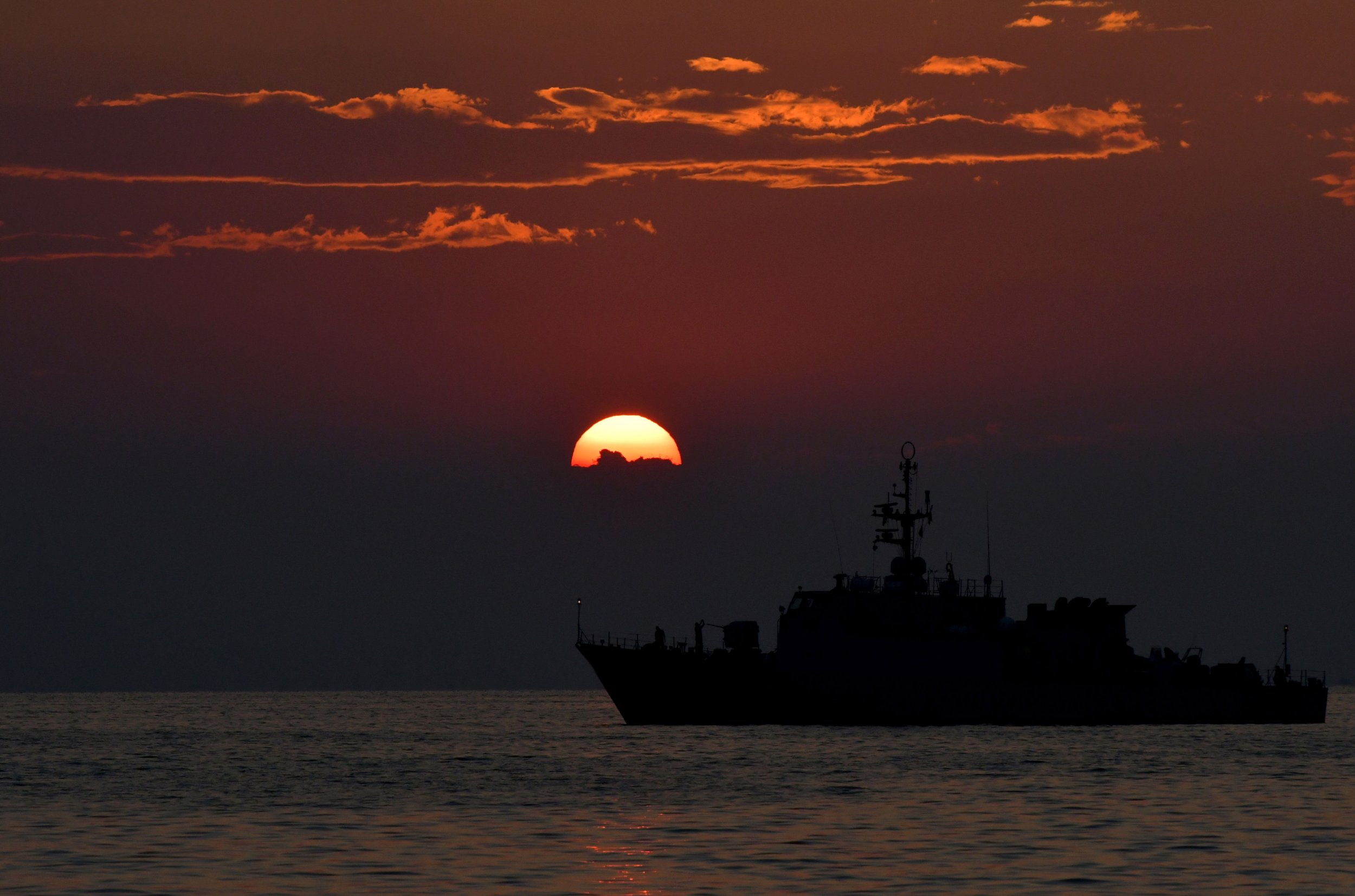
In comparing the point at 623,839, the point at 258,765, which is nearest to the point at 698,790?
the point at 623,839

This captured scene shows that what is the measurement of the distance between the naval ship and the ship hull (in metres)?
0.07

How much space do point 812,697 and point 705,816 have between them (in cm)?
3681

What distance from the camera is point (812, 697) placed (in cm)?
8206

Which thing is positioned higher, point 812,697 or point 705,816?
point 812,697

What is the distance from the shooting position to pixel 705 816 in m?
45.8

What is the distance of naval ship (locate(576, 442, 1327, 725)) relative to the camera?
8138 centimetres

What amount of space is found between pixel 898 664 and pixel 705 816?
125 ft

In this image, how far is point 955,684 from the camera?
8469cm

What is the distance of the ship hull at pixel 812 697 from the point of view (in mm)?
82375

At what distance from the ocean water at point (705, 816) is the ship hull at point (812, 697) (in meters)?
1.26

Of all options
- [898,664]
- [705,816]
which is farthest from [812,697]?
[705,816]

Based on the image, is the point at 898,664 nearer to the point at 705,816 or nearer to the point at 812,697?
the point at 812,697

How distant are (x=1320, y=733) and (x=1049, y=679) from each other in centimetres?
2379

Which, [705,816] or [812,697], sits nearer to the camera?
[705,816]
